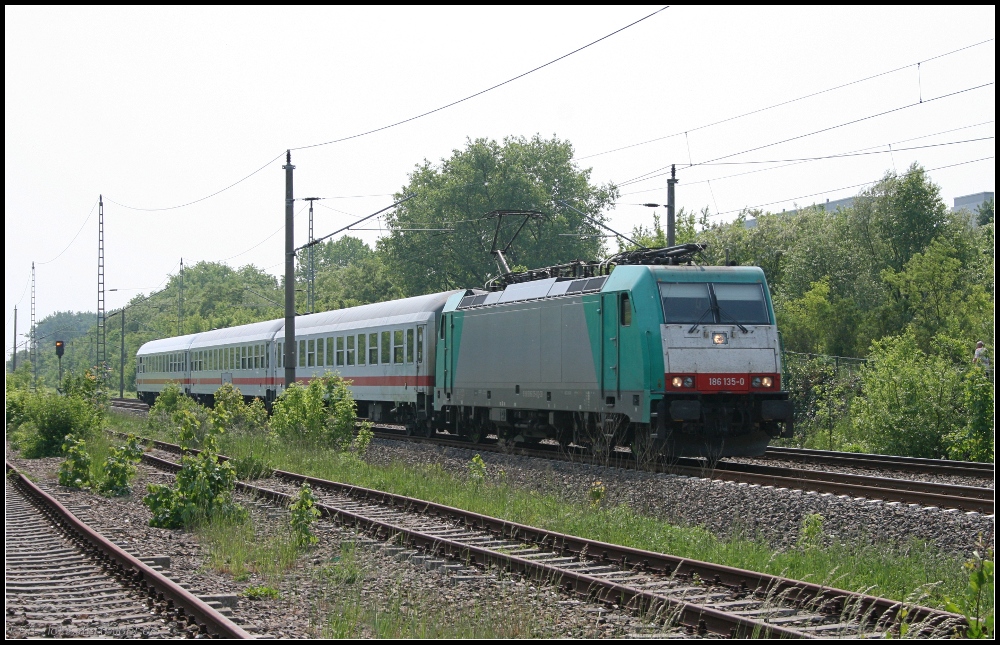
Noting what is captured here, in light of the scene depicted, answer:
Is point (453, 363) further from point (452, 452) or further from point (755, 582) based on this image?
point (755, 582)

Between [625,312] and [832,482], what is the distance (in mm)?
4070

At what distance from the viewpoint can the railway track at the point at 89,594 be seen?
23.9 feet

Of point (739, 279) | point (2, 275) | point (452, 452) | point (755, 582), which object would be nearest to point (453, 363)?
point (452, 452)

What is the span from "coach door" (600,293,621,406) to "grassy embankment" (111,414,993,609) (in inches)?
111

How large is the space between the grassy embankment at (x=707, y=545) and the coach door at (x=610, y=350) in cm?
282

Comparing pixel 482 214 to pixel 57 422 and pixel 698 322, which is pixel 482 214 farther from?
pixel 698 322

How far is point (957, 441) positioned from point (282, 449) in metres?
13.1

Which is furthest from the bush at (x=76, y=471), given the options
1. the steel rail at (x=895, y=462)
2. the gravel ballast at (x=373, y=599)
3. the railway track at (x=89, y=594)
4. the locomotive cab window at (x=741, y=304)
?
the steel rail at (x=895, y=462)

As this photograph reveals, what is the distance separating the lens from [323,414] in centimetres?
2189

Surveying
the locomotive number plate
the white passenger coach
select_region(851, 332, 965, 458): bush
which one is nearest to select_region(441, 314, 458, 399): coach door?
the white passenger coach

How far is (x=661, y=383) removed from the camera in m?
15.8

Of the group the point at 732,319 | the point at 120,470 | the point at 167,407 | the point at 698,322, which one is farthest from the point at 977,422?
the point at 167,407

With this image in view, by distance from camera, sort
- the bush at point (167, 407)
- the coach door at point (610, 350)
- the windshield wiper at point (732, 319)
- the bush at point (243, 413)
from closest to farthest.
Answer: the windshield wiper at point (732, 319)
the coach door at point (610, 350)
the bush at point (243, 413)
the bush at point (167, 407)

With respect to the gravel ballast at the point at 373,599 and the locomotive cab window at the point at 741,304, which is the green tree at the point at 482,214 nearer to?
the locomotive cab window at the point at 741,304
